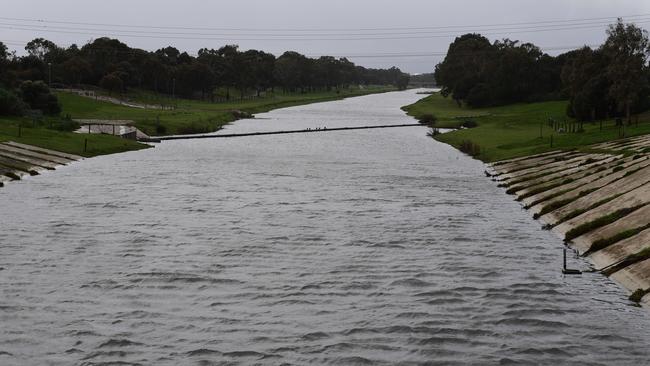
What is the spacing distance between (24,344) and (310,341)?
7.43m

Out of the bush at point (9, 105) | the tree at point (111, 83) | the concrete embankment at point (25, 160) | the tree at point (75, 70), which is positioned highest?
the tree at point (75, 70)

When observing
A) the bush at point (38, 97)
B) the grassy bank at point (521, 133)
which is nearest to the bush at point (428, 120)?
the grassy bank at point (521, 133)

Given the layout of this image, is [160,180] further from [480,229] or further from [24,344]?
[24,344]

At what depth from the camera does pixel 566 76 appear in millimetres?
114438

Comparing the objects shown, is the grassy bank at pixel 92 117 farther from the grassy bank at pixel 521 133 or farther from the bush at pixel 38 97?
the grassy bank at pixel 521 133

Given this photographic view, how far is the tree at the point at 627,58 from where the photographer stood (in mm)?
78625

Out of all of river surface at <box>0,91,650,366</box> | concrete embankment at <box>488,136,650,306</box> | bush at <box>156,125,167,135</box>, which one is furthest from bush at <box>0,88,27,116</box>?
concrete embankment at <box>488,136,650,306</box>

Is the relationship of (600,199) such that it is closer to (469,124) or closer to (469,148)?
(469,148)

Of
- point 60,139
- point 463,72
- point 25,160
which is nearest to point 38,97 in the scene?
point 60,139

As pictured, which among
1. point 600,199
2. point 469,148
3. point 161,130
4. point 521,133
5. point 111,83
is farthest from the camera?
point 111,83

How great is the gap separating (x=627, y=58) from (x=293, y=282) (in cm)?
6265

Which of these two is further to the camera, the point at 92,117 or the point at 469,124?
the point at 92,117

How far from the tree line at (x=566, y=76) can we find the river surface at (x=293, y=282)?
116 ft

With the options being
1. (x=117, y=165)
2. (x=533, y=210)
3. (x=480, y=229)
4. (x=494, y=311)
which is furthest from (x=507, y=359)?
(x=117, y=165)
